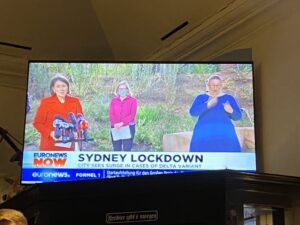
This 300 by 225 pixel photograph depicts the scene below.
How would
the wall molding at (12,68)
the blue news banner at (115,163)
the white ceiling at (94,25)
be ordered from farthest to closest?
the wall molding at (12,68), the white ceiling at (94,25), the blue news banner at (115,163)

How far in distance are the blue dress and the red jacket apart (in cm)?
48

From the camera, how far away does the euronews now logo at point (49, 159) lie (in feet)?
7.82

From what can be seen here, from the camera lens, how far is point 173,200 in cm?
177

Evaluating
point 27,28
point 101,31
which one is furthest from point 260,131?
point 27,28

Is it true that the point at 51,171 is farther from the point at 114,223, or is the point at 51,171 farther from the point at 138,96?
the point at 114,223

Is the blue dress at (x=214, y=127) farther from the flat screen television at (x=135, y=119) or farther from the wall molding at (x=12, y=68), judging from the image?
the wall molding at (x=12, y=68)

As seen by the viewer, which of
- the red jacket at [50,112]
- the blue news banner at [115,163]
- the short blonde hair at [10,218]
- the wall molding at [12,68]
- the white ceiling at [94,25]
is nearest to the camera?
the short blonde hair at [10,218]

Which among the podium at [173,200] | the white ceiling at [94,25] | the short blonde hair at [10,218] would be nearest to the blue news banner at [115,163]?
the podium at [173,200]

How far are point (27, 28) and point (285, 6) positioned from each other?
1381 mm

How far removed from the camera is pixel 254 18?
2535 millimetres

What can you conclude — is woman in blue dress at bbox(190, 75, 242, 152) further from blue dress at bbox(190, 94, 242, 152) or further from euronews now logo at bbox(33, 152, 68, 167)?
euronews now logo at bbox(33, 152, 68, 167)

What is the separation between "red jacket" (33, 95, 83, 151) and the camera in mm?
2438

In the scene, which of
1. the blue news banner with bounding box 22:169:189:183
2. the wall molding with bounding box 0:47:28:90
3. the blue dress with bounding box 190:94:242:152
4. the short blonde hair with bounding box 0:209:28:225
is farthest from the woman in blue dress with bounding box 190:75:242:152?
the wall molding with bounding box 0:47:28:90

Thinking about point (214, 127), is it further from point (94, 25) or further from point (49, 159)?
point (94, 25)
